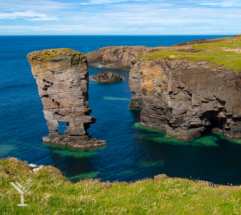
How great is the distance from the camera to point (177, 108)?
59.3 metres

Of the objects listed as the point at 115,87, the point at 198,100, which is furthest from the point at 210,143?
the point at 115,87

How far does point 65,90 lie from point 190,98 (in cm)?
2621

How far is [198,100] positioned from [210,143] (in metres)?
9.15

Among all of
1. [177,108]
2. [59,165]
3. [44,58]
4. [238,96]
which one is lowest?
[59,165]

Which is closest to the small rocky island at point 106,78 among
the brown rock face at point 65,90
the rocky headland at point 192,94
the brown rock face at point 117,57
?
the brown rock face at point 117,57

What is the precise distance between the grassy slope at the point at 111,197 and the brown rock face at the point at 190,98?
115 feet

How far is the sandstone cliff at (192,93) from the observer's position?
53.5 meters

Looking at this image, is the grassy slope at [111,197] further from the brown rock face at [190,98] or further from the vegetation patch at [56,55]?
the brown rock face at [190,98]

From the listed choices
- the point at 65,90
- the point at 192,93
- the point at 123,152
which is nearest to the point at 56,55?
the point at 65,90

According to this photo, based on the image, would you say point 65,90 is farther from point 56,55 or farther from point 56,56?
point 56,55

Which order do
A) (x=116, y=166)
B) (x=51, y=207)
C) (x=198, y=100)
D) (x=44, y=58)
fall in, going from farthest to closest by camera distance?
(x=198, y=100) → (x=44, y=58) → (x=116, y=166) → (x=51, y=207)

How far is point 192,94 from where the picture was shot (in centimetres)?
5631

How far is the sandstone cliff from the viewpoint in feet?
176

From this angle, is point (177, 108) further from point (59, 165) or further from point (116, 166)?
point (59, 165)
